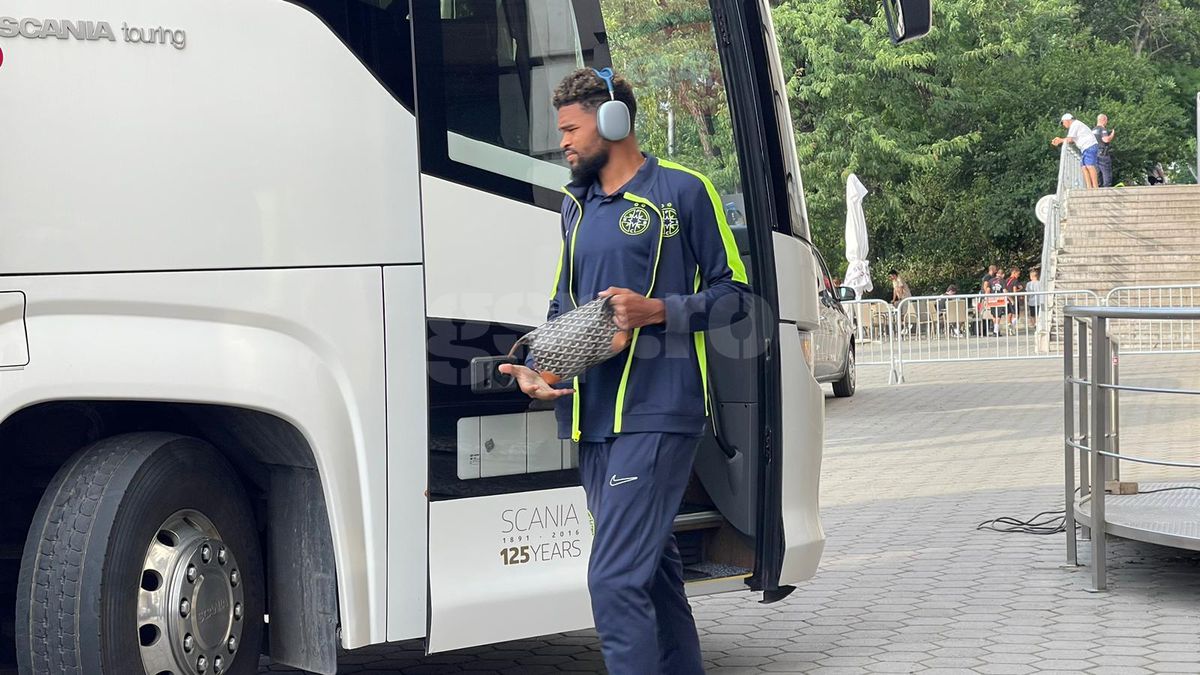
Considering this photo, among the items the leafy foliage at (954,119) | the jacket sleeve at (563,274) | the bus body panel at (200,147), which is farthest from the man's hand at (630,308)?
the leafy foliage at (954,119)

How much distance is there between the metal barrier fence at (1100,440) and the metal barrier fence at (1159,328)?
10.5m

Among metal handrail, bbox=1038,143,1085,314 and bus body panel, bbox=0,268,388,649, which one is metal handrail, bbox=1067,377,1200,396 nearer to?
bus body panel, bbox=0,268,388,649

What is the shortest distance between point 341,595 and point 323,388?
1.93ft

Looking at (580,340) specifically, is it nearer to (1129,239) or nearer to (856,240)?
(856,240)

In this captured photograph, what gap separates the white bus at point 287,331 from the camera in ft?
12.9

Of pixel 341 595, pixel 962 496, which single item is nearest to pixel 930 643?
pixel 341 595

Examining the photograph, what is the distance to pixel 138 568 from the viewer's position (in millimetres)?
4039

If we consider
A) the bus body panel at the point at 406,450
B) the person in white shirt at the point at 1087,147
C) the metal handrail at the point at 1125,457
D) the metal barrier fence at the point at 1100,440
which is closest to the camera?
the bus body panel at the point at 406,450

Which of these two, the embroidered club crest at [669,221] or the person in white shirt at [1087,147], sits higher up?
the person in white shirt at [1087,147]

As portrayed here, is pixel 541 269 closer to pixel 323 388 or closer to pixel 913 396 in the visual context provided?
pixel 323 388

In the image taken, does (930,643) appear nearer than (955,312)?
Yes

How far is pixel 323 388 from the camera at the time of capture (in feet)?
14.1

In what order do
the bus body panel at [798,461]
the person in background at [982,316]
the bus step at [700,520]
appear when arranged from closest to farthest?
the bus step at [700,520], the bus body panel at [798,461], the person in background at [982,316]

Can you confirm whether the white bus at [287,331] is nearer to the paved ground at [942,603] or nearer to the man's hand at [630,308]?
the man's hand at [630,308]
